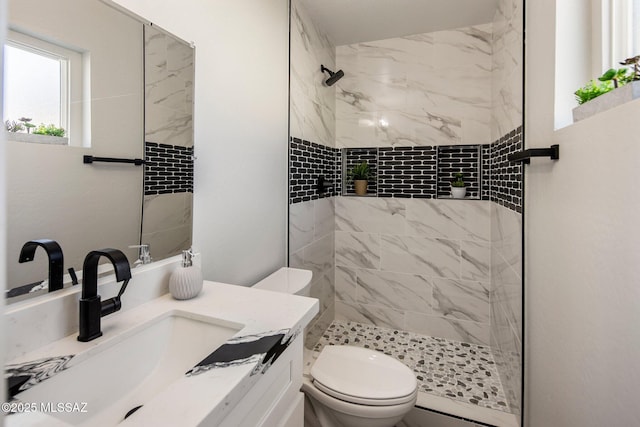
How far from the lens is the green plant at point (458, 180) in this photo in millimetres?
2464

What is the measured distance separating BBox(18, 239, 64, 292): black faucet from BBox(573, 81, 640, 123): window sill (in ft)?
4.77

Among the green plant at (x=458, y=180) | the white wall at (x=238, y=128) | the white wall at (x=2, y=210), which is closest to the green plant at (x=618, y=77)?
the white wall at (x=2, y=210)

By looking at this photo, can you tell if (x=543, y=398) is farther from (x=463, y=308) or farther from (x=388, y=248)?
(x=388, y=248)

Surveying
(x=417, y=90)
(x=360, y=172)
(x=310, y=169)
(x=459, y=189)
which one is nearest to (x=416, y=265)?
(x=459, y=189)

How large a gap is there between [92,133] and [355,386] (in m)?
1.39

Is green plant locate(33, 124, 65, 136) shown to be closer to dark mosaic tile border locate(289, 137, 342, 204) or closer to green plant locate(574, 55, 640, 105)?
dark mosaic tile border locate(289, 137, 342, 204)

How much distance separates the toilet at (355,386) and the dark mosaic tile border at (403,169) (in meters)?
0.83

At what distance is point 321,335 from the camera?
2.52 meters

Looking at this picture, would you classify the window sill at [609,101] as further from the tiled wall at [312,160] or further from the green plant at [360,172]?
the green plant at [360,172]

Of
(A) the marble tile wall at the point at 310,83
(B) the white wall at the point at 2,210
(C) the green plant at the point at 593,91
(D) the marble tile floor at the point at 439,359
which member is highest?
(A) the marble tile wall at the point at 310,83

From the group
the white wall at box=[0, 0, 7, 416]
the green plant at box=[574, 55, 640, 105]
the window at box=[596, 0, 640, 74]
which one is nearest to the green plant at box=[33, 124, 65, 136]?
the white wall at box=[0, 0, 7, 416]

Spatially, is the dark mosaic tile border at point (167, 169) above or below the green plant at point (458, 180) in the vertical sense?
below

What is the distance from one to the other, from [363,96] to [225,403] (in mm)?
2519

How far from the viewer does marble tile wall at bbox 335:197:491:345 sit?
7.89ft
